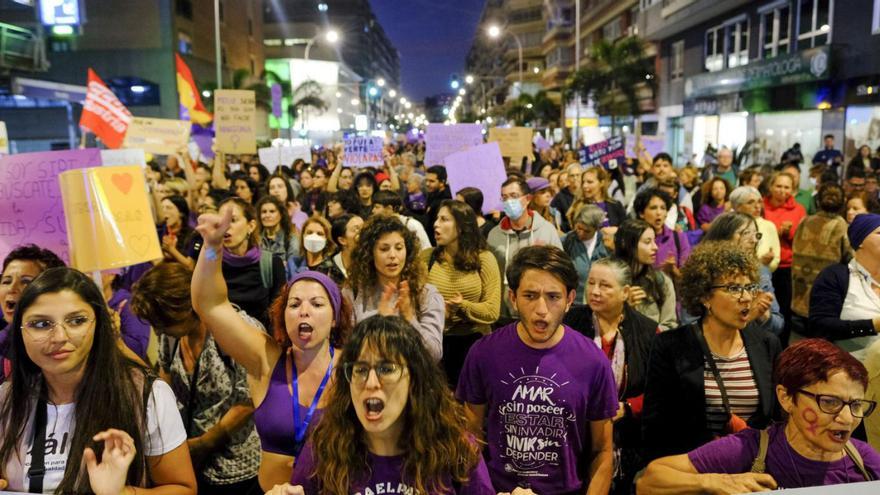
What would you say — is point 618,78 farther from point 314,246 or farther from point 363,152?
point 314,246

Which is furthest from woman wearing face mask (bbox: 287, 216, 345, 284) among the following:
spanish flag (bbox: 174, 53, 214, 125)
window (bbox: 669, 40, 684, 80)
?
window (bbox: 669, 40, 684, 80)

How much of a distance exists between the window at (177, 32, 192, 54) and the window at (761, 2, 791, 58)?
115 feet

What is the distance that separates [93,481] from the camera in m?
2.31

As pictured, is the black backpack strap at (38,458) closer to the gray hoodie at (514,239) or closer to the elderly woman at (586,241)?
the gray hoodie at (514,239)

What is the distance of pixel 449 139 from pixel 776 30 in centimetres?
1854

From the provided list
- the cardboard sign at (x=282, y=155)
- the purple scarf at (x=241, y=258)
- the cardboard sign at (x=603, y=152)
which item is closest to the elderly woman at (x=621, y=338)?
the purple scarf at (x=241, y=258)

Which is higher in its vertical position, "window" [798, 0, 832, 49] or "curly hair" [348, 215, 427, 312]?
"window" [798, 0, 832, 49]

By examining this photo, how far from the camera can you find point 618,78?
3522 centimetres

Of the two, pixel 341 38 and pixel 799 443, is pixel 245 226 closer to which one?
pixel 799 443

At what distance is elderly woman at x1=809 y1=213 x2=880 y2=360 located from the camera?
14.0 feet

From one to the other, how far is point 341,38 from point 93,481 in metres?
137

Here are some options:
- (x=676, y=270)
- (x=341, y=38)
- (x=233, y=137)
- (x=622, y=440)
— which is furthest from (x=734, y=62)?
(x=341, y=38)

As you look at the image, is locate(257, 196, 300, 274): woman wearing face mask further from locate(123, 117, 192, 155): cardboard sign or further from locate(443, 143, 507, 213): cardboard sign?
locate(123, 117, 192, 155): cardboard sign

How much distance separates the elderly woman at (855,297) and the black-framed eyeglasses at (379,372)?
3128 mm
